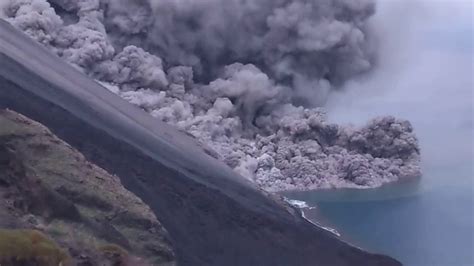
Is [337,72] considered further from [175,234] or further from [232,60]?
[175,234]

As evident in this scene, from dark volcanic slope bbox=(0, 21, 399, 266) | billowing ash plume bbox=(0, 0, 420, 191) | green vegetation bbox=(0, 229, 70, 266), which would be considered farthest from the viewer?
billowing ash plume bbox=(0, 0, 420, 191)

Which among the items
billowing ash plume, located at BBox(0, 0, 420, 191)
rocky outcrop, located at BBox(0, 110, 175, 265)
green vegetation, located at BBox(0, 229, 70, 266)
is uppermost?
billowing ash plume, located at BBox(0, 0, 420, 191)

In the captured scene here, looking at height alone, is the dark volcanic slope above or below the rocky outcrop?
above

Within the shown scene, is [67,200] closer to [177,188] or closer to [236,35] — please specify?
[177,188]

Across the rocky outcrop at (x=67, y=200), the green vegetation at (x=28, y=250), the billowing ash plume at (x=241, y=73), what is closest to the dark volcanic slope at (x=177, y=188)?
the rocky outcrop at (x=67, y=200)

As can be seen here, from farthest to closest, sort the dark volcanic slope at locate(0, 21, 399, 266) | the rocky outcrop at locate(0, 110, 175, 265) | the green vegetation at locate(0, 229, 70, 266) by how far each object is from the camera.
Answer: the dark volcanic slope at locate(0, 21, 399, 266)
the rocky outcrop at locate(0, 110, 175, 265)
the green vegetation at locate(0, 229, 70, 266)

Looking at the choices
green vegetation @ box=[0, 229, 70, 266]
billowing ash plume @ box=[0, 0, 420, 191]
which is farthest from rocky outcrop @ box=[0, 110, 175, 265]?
billowing ash plume @ box=[0, 0, 420, 191]

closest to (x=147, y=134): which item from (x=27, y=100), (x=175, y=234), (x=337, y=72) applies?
(x=27, y=100)

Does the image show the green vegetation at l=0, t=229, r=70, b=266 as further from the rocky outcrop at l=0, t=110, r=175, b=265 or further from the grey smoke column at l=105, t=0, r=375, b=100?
the grey smoke column at l=105, t=0, r=375, b=100
